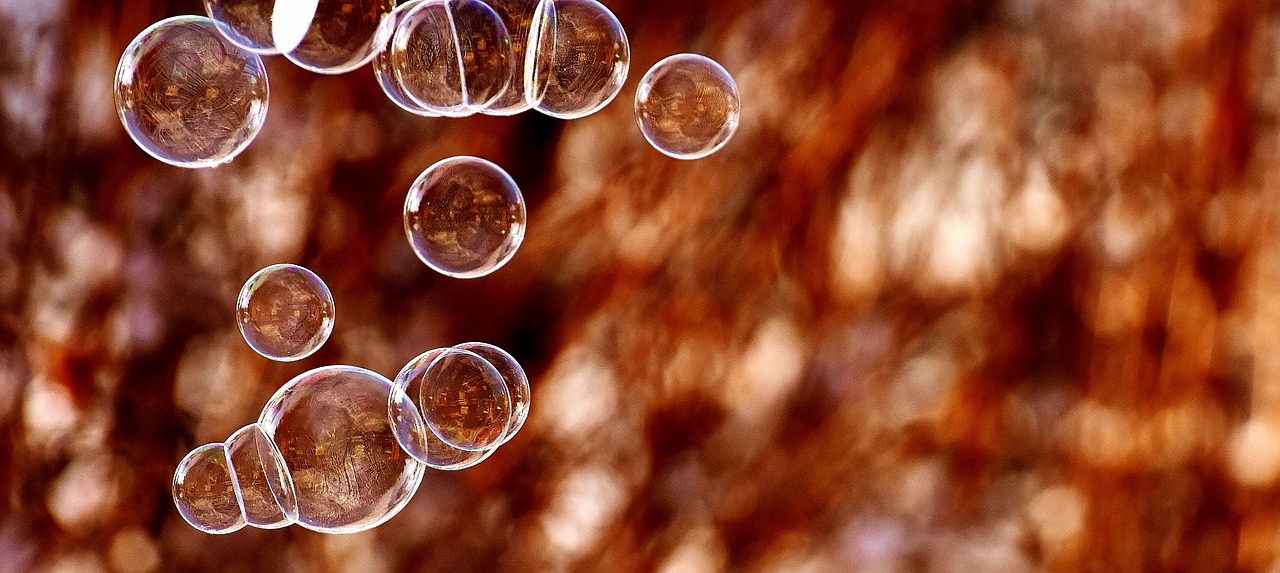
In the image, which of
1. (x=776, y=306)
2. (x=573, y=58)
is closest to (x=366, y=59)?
(x=573, y=58)

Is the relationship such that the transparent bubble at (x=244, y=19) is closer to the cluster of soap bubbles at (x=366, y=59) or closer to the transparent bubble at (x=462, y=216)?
the cluster of soap bubbles at (x=366, y=59)

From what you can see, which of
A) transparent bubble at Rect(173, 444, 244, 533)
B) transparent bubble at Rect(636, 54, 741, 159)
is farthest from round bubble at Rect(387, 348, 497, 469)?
transparent bubble at Rect(636, 54, 741, 159)

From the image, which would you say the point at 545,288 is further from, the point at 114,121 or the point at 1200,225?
the point at 1200,225

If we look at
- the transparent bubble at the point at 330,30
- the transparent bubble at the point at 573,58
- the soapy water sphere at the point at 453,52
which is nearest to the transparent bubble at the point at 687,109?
the transparent bubble at the point at 573,58

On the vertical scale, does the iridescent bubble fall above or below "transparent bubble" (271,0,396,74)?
below

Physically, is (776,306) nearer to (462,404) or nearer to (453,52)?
(462,404)

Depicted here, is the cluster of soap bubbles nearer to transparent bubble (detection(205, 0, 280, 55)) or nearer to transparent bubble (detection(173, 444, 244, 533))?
transparent bubble (detection(205, 0, 280, 55))
